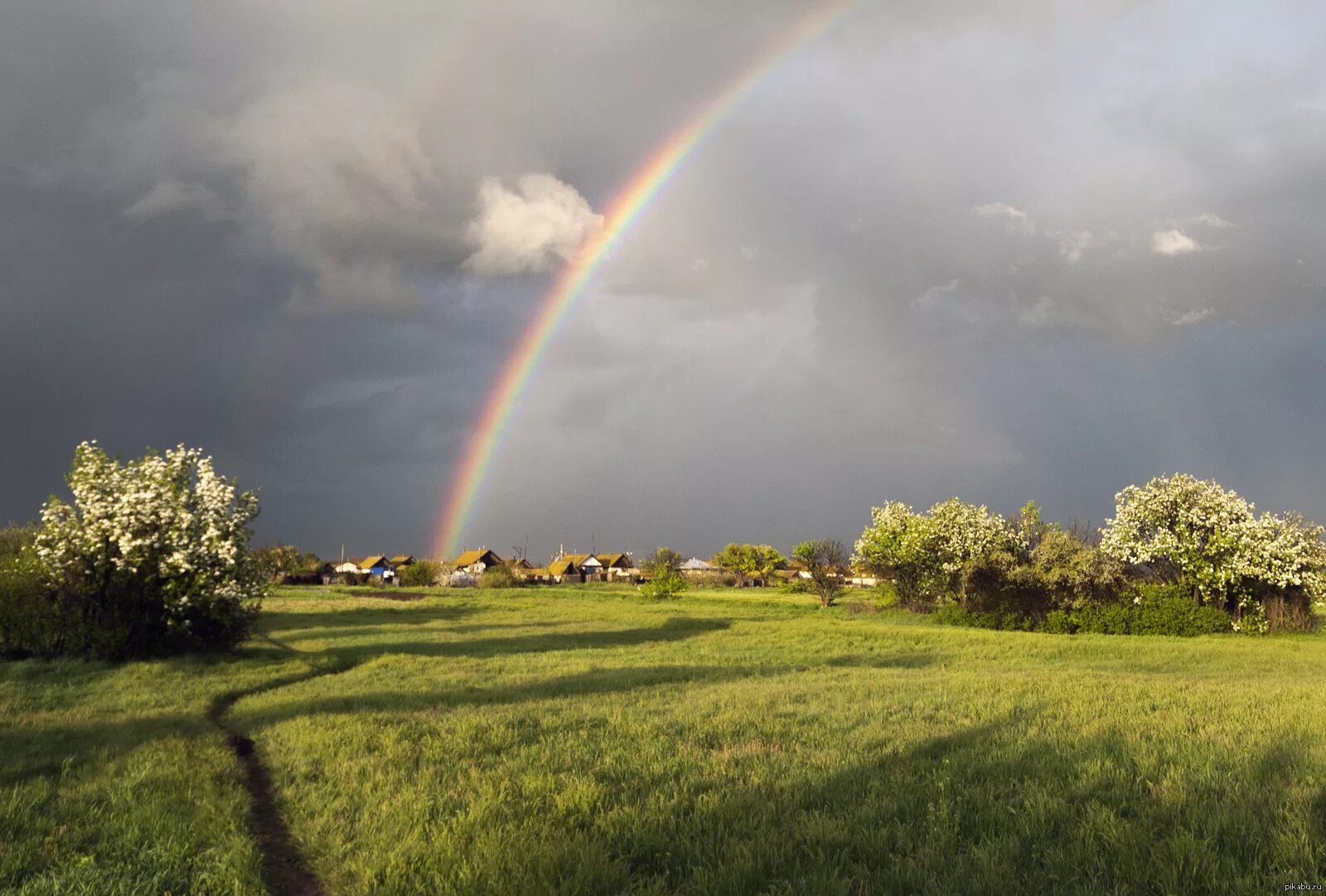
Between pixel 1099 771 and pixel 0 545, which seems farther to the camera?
pixel 0 545

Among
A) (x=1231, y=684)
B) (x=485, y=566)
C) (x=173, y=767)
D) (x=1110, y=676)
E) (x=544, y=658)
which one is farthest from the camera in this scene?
(x=485, y=566)

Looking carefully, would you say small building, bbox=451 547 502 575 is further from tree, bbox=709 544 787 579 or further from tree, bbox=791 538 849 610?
tree, bbox=791 538 849 610

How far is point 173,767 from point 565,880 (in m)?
7.69

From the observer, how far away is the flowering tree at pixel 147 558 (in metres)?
26.3

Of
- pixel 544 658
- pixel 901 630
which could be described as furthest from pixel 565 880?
pixel 901 630

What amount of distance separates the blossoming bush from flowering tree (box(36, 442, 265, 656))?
0.10ft

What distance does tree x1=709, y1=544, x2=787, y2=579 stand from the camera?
14675 centimetres

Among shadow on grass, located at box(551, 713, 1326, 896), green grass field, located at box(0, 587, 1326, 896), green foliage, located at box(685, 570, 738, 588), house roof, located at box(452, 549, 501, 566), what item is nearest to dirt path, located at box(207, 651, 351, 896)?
green grass field, located at box(0, 587, 1326, 896)

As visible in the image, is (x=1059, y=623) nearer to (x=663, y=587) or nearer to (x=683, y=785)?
(x=663, y=587)

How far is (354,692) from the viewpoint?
18.9 metres

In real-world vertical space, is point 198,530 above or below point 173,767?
above

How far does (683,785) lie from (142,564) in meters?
25.7

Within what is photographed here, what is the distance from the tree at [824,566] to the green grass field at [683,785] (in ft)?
186

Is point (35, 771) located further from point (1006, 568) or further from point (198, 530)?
point (1006, 568)
